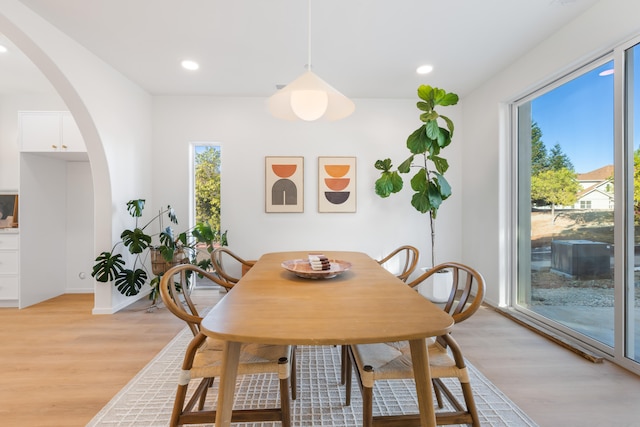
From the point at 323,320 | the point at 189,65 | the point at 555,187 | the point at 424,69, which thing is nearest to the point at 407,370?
the point at 323,320

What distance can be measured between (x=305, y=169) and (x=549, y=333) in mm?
3159

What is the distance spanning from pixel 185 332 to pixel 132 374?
693mm

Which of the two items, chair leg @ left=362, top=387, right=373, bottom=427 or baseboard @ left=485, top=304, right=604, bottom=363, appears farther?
baseboard @ left=485, top=304, right=604, bottom=363

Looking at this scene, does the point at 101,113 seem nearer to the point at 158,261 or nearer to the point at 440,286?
the point at 158,261

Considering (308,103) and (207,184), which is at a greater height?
(308,103)

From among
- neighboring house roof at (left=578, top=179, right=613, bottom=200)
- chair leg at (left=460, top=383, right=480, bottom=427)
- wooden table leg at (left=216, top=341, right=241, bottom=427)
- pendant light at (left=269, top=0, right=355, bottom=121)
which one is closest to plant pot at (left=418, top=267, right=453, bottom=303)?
neighboring house roof at (left=578, top=179, right=613, bottom=200)

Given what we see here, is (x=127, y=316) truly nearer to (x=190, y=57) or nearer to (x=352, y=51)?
(x=190, y=57)

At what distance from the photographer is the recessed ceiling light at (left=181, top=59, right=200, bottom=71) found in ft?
10.1

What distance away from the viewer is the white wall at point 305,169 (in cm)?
398

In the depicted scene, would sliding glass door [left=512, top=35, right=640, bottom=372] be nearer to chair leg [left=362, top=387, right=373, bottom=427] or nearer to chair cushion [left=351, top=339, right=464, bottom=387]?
chair cushion [left=351, top=339, right=464, bottom=387]

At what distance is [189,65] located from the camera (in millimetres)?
3133

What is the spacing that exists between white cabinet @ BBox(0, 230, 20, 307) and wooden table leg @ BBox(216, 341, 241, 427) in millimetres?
3756

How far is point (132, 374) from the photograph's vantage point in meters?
2.02

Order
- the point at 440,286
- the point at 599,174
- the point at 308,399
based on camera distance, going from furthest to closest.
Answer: the point at 440,286 → the point at 599,174 → the point at 308,399
